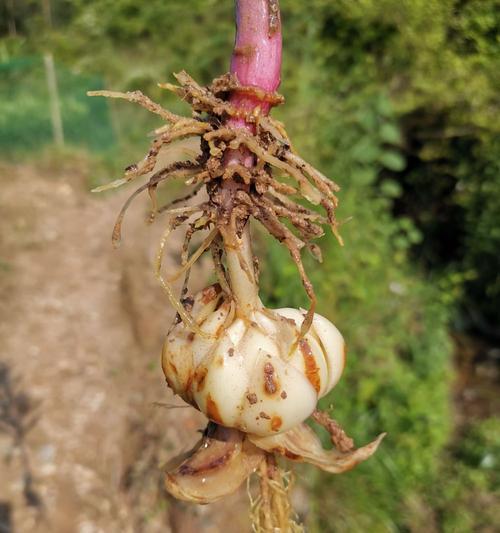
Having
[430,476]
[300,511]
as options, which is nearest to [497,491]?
[430,476]

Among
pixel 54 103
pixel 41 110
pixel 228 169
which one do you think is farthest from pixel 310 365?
pixel 41 110

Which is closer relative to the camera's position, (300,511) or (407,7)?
(300,511)

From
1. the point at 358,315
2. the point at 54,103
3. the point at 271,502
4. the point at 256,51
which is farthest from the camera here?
the point at 54,103

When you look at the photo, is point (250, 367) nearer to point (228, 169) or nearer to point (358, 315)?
point (228, 169)

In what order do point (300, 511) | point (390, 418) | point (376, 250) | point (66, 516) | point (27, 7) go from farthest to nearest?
1. point (27, 7)
2. point (376, 250)
3. point (390, 418)
4. point (66, 516)
5. point (300, 511)

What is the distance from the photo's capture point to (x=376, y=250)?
2.83 meters

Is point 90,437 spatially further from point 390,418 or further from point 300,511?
point 390,418

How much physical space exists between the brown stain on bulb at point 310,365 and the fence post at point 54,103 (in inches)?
225

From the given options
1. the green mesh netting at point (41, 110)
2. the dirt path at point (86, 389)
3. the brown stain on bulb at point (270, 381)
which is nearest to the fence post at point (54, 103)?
the green mesh netting at point (41, 110)

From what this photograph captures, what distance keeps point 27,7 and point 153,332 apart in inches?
245

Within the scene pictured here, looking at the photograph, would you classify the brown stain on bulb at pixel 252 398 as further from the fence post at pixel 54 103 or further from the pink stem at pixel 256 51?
the fence post at pixel 54 103

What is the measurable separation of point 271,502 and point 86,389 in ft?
7.32

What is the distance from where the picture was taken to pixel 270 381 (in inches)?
23.9

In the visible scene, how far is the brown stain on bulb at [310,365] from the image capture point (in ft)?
2.09
